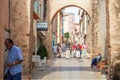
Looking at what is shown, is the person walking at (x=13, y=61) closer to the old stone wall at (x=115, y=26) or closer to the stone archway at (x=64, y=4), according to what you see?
the old stone wall at (x=115, y=26)

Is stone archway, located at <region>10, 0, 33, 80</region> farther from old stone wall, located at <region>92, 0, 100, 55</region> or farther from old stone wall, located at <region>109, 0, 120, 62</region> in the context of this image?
old stone wall, located at <region>92, 0, 100, 55</region>

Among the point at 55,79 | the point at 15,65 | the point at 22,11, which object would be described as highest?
the point at 22,11

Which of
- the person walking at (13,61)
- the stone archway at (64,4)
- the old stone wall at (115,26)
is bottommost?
the person walking at (13,61)

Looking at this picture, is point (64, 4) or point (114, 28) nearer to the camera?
point (114, 28)

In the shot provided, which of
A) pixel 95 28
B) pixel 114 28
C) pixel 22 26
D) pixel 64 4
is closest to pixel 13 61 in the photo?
pixel 114 28

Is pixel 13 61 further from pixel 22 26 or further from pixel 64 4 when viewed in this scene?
pixel 64 4

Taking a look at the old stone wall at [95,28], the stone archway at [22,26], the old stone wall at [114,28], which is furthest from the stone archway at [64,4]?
the old stone wall at [114,28]

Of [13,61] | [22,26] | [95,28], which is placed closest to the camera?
[13,61]

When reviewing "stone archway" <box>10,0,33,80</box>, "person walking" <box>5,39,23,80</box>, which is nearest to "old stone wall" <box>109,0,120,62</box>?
"stone archway" <box>10,0,33,80</box>

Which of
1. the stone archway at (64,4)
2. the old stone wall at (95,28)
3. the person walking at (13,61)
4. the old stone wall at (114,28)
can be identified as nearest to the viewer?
the person walking at (13,61)

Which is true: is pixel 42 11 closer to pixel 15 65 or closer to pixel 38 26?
pixel 38 26

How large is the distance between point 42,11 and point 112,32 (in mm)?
16690

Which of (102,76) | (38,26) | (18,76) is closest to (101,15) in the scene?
(38,26)

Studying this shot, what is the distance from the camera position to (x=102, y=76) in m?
19.7
